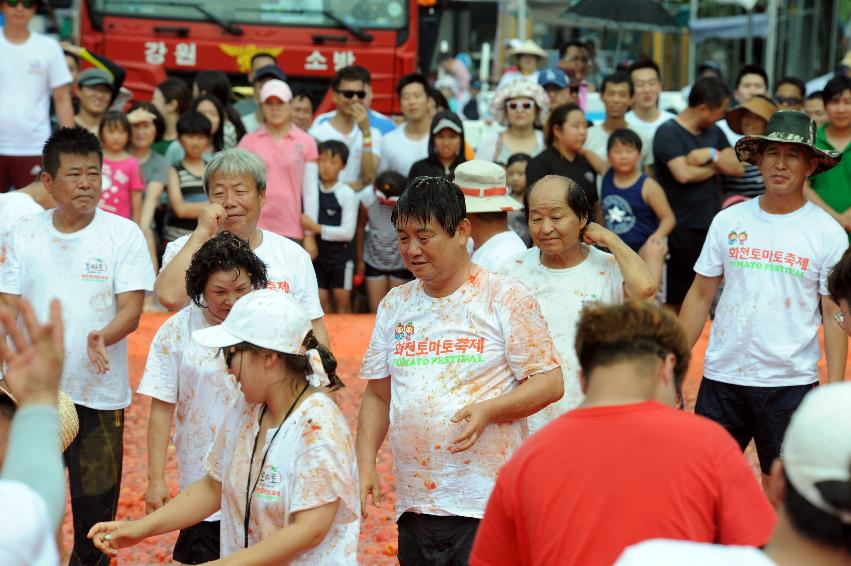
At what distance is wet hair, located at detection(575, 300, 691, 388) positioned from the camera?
10.4 ft

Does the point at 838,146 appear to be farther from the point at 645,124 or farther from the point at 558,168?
the point at 645,124

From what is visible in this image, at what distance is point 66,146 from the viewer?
604 cm

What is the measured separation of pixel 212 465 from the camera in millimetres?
4328

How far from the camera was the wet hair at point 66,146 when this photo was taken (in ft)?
19.8

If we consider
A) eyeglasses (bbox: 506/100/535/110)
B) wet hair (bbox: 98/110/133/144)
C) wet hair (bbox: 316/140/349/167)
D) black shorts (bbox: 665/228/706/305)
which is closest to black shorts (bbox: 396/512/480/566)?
black shorts (bbox: 665/228/706/305)

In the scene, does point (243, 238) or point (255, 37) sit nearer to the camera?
point (243, 238)

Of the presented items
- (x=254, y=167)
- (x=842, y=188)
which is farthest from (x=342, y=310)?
(x=254, y=167)

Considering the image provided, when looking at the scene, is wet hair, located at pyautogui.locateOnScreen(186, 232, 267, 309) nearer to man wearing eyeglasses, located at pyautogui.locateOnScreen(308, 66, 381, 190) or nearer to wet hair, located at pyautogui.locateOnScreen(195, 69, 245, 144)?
man wearing eyeglasses, located at pyautogui.locateOnScreen(308, 66, 381, 190)

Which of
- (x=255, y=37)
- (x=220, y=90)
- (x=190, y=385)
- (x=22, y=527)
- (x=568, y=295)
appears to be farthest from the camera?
(x=255, y=37)

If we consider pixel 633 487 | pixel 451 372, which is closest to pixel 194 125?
pixel 451 372

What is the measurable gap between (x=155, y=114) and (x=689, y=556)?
934 centimetres

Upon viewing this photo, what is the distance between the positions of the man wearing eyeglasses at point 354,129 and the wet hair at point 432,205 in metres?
6.72

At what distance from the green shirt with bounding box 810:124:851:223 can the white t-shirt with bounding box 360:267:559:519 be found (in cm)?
437

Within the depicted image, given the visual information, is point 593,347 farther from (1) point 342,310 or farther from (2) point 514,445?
(1) point 342,310
